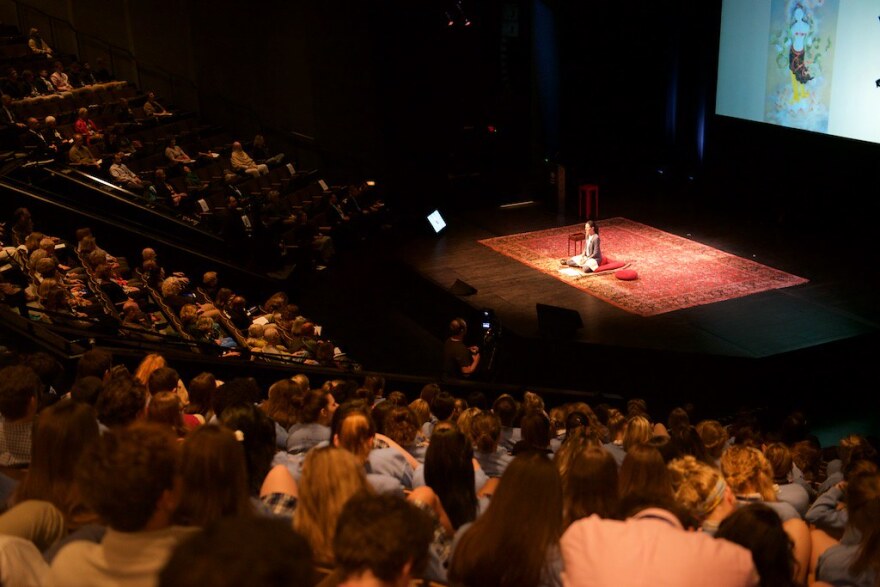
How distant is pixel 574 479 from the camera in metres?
3.06

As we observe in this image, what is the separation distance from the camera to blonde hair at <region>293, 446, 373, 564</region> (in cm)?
267

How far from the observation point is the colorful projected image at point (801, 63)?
12766 millimetres

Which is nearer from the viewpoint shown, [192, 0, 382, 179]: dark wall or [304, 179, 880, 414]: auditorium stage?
[304, 179, 880, 414]: auditorium stage

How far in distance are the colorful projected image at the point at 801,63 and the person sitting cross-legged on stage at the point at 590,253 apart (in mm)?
3598

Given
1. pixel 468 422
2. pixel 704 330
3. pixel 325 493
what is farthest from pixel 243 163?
pixel 325 493

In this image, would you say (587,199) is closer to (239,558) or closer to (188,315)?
(188,315)

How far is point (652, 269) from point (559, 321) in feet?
9.41

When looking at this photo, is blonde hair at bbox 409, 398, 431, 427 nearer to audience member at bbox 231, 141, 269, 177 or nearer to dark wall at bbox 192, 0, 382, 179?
audience member at bbox 231, 141, 269, 177

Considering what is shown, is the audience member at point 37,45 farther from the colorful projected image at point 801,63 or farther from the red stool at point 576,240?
the colorful projected image at point 801,63

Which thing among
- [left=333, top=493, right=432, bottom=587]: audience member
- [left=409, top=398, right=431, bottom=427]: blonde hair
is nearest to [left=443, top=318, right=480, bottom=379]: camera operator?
[left=409, top=398, right=431, bottom=427]: blonde hair

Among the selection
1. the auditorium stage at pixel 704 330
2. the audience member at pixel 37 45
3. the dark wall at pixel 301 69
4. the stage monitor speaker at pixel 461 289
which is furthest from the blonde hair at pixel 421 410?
the audience member at pixel 37 45

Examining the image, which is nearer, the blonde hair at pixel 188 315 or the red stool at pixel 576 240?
the blonde hair at pixel 188 315

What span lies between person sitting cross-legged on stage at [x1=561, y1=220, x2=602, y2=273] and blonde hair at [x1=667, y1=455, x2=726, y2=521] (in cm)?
931

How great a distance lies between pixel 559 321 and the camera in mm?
10375
